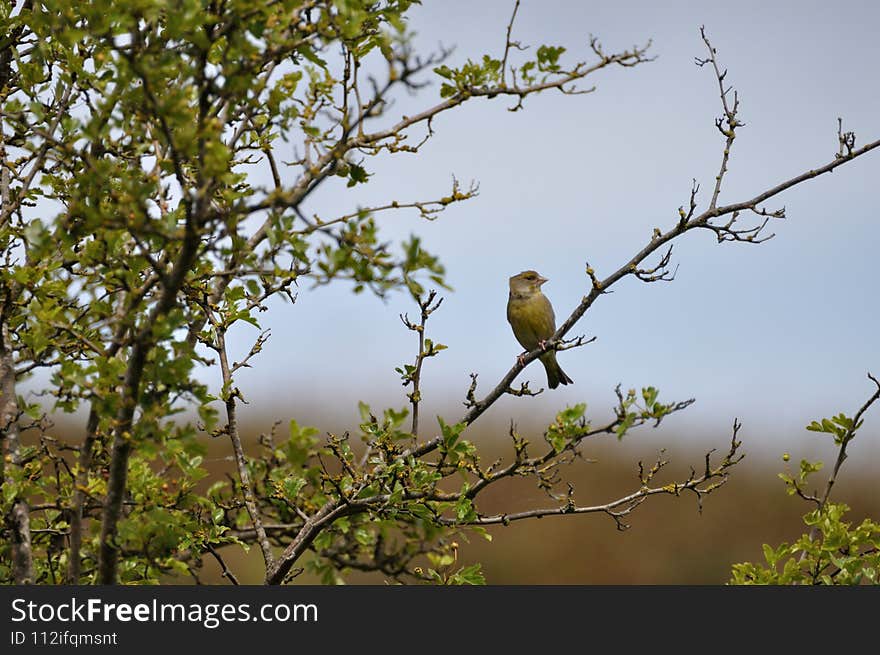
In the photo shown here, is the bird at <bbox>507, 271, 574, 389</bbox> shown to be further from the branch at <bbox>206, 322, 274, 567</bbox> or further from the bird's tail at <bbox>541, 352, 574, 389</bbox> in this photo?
the branch at <bbox>206, 322, 274, 567</bbox>

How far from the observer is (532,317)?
370 inches

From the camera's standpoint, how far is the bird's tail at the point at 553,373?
31.1ft

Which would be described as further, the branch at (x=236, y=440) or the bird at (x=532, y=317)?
the bird at (x=532, y=317)

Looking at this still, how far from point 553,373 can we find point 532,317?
609mm

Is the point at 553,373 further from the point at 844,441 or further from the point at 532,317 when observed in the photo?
the point at 844,441

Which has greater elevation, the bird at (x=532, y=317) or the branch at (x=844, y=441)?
the bird at (x=532, y=317)

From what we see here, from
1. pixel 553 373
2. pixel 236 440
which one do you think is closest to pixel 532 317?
pixel 553 373

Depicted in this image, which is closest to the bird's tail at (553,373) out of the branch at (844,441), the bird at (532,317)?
the bird at (532,317)

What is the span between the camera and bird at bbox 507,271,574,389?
941 cm

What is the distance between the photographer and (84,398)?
14.3 feet

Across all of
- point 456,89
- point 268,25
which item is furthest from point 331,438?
point 268,25

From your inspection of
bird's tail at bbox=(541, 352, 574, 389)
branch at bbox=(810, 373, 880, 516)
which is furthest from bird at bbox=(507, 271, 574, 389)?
branch at bbox=(810, 373, 880, 516)

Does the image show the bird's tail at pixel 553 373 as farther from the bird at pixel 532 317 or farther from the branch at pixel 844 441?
the branch at pixel 844 441
